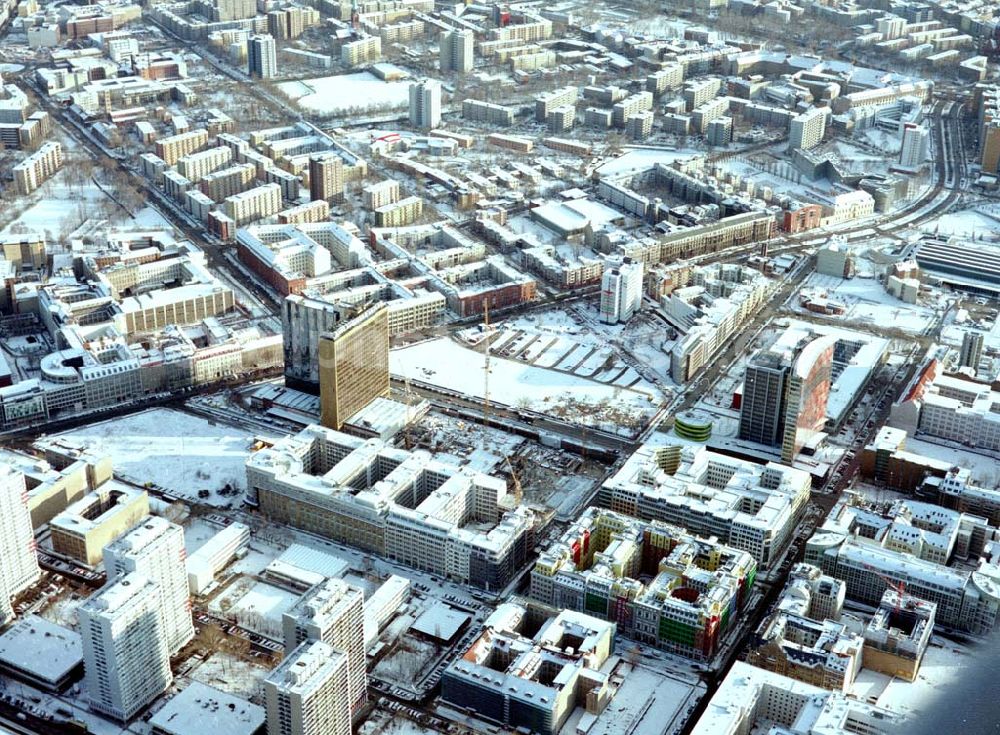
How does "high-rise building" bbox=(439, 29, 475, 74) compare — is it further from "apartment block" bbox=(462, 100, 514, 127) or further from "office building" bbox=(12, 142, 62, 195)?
"office building" bbox=(12, 142, 62, 195)

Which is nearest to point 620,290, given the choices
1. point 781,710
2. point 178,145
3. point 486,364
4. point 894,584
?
point 486,364

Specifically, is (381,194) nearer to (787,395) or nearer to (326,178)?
(326,178)

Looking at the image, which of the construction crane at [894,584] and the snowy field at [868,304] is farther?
the snowy field at [868,304]

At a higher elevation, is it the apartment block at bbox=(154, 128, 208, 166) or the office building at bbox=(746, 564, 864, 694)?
the apartment block at bbox=(154, 128, 208, 166)

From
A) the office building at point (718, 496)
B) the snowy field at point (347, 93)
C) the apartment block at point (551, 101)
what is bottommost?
the office building at point (718, 496)

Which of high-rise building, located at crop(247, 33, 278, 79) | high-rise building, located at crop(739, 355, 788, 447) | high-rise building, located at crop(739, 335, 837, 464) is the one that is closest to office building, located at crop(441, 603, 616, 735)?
high-rise building, located at crop(739, 335, 837, 464)

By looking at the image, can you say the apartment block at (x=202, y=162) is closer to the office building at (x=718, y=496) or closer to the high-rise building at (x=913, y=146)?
the office building at (x=718, y=496)

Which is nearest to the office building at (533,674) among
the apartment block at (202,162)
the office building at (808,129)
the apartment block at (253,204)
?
the apartment block at (253,204)

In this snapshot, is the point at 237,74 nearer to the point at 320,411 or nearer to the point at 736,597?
the point at 320,411
